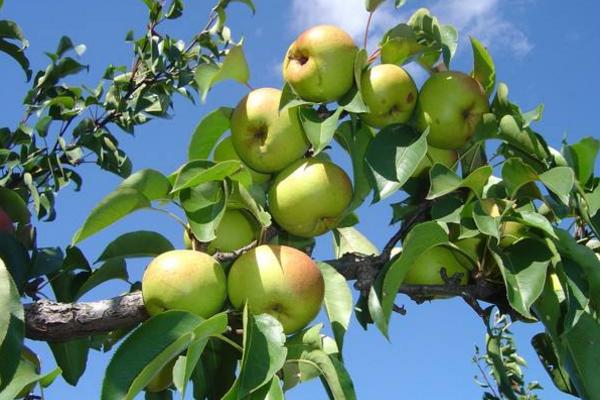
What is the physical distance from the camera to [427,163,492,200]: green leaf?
1.41 meters

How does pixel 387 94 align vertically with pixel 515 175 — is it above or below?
above

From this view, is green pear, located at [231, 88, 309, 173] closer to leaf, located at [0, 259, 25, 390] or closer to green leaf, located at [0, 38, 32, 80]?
leaf, located at [0, 259, 25, 390]

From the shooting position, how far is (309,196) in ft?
4.90

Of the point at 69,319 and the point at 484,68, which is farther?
the point at 484,68

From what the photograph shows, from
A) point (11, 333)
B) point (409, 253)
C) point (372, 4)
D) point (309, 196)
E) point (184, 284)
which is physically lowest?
point (11, 333)

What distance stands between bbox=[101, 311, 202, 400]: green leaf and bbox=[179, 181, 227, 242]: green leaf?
20cm

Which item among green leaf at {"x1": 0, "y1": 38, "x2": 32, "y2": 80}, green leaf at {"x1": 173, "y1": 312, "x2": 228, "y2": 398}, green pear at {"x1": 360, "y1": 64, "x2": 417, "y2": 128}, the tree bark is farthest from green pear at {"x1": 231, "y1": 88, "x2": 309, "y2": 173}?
green leaf at {"x1": 0, "y1": 38, "x2": 32, "y2": 80}

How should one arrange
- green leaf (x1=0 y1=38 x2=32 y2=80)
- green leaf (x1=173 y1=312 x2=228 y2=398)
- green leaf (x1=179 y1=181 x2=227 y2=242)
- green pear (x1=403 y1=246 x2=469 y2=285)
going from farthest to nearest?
green leaf (x1=0 y1=38 x2=32 y2=80) < green pear (x1=403 y1=246 x2=469 y2=285) < green leaf (x1=179 y1=181 x2=227 y2=242) < green leaf (x1=173 y1=312 x2=228 y2=398)

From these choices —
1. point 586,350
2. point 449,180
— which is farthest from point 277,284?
point 586,350

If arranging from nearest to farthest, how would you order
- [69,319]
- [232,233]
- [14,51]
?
[69,319] < [232,233] < [14,51]

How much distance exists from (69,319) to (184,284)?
0.20m

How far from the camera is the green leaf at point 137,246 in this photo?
153 cm

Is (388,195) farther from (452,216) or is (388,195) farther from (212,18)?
(212,18)

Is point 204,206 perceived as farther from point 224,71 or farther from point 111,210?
point 224,71
